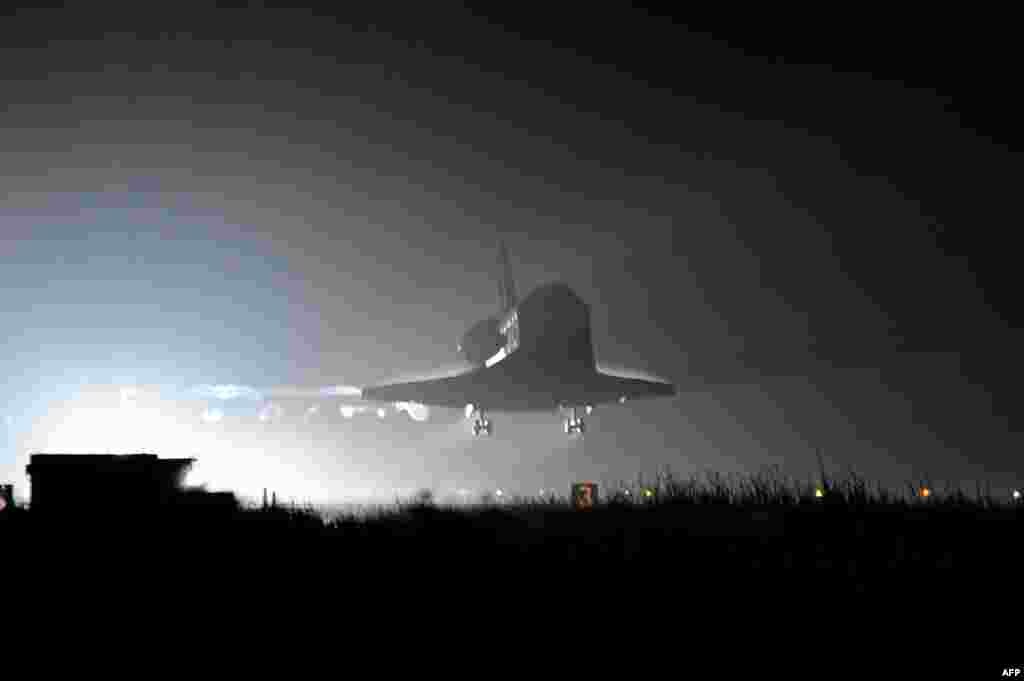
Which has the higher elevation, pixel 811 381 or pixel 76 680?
pixel 811 381

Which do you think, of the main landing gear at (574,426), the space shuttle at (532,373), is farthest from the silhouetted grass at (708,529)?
the main landing gear at (574,426)

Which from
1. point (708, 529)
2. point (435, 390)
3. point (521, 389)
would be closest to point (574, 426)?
point (521, 389)

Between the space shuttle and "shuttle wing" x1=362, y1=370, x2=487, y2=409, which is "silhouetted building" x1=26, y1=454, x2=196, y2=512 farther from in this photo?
"shuttle wing" x1=362, y1=370, x2=487, y2=409

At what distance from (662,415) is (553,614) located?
11024cm

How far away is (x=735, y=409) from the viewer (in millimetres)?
121750

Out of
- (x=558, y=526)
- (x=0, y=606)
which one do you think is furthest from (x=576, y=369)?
(x=0, y=606)

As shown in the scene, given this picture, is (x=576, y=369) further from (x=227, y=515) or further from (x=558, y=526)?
(x=558, y=526)

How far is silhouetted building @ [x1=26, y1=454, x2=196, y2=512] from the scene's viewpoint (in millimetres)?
17062

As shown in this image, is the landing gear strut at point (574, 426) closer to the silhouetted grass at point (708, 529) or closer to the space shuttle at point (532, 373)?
the space shuttle at point (532, 373)

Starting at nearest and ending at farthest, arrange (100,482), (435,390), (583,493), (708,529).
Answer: (708,529)
(100,482)
(583,493)
(435,390)

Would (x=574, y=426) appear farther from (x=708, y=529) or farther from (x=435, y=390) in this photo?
(x=708, y=529)

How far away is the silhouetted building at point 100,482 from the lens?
17.1m

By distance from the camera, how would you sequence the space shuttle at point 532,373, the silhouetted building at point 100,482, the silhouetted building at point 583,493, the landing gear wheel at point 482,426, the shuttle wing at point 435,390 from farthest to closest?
the shuttle wing at point 435,390
the landing gear wheel at point 482,426
the space shuttle at point 532,373
the silhouetted building at point 583,493
the silhouetted building at point 100,482

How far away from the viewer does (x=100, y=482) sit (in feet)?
57.1
